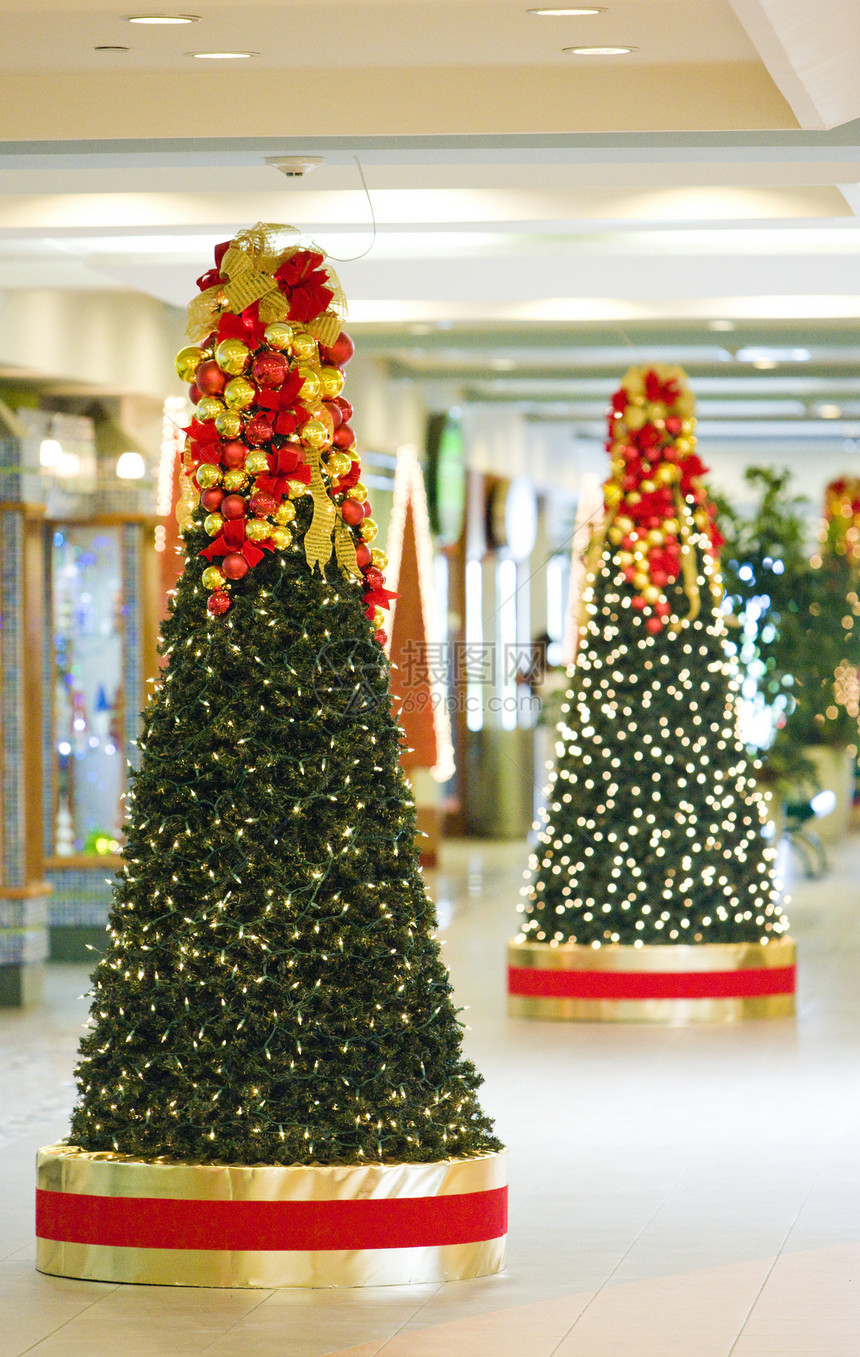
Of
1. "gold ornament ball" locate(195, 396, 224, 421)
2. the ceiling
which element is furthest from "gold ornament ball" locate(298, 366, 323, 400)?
the ceiling

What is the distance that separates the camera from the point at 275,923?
4906 mm

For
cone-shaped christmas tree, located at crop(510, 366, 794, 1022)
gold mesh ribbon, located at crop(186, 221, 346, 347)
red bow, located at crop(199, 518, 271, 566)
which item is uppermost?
gold mesh ribbon, located at crop(186, 221, 346, 347)

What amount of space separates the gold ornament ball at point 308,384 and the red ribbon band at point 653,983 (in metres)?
4.76

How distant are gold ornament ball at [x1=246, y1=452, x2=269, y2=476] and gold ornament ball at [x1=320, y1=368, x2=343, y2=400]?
247 millimetres

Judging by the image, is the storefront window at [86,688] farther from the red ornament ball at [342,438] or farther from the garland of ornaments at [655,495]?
the red ornament ball at [342,438]

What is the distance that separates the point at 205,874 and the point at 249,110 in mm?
2402

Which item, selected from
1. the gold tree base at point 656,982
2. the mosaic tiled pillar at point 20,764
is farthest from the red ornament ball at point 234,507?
the mosaic tiled pillar at point 20,764

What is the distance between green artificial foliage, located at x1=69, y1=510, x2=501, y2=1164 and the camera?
4.88m

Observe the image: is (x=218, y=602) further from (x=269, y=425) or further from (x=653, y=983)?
(x=653, y=983)

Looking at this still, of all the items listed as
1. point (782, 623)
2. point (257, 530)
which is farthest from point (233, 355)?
point (782, 623)

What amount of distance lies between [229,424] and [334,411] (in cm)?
28

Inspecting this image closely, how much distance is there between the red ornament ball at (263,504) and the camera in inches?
198

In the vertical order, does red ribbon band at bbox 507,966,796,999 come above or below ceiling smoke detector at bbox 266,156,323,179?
below

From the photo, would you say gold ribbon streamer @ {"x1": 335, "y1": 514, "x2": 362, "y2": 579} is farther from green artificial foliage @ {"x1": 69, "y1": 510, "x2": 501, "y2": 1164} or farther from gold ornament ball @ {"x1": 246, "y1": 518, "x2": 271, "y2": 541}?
gold ornament ball @ {"x1": 246, "y1": 518, "x2": 271, "y2": 541}
